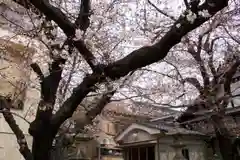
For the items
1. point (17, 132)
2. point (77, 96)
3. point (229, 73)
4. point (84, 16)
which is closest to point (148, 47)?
point (77, 96)

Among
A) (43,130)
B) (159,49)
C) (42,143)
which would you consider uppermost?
(159,49)

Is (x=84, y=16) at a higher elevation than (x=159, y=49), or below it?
higher

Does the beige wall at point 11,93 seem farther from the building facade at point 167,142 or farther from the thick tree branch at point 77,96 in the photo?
the thick tree branch at point 77,96

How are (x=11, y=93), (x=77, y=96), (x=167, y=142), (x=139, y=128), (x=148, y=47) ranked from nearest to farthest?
(x=148, y=47), (x=77, y=96), (x=11, y=93), (x=167, y=142), (x=139, y=128)

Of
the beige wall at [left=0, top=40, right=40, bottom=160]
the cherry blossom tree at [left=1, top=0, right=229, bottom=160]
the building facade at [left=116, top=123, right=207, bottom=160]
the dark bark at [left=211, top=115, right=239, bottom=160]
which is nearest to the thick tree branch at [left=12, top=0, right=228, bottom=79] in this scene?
the cherry blossom tree at [left=1, top=0, right=229, bottom=160]

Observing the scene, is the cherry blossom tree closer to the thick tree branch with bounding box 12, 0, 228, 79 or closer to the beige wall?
the thick tree branch with bounding box 12, 0, 228, 79

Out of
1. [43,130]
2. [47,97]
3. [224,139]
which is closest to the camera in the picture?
[43,130]

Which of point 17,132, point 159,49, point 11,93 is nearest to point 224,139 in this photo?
point 159,49

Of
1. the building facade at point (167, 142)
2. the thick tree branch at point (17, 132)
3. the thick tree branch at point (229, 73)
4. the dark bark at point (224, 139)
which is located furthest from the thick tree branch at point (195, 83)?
the thick tree branch at point (17, 132)

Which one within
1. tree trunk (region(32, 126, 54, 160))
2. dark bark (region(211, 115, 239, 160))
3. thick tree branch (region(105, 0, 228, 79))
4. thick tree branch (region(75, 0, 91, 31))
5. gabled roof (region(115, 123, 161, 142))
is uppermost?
thick tree branch (region(75, 0, 91, 31))

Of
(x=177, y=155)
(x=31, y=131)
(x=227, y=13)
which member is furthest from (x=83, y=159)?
(x=227, y=13)

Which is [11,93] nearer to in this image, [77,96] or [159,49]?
[77,96]

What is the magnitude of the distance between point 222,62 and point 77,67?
16.2 feet

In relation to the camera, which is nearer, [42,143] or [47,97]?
[42,143]
